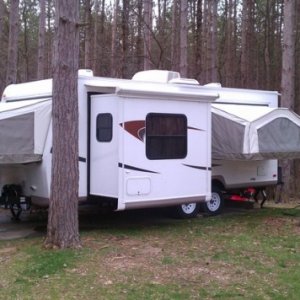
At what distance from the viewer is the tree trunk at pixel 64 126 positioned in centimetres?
778

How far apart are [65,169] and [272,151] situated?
187 inches

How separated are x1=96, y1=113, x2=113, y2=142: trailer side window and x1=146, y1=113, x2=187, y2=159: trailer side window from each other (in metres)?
0.65

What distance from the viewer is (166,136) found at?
382 inches

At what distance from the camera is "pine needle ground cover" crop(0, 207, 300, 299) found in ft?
20.0

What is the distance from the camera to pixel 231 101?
38.6 feet

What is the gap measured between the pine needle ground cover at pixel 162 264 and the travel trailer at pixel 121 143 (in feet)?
2.36

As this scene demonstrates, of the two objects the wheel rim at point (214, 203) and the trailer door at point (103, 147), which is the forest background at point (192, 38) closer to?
the wheel rim at point (214, 203)

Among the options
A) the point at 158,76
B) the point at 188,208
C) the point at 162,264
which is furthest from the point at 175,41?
the point at 162,264

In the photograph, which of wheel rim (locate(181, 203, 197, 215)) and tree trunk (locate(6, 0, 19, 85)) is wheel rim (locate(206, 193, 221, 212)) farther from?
tree trunk (locate(6, 0, 19, 85))

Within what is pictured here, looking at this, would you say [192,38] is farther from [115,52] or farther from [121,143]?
[121,143]

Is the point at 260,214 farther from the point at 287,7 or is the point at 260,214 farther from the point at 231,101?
the point at 287,7

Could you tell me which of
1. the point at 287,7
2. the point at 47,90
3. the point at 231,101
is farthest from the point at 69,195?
the point at 287,7

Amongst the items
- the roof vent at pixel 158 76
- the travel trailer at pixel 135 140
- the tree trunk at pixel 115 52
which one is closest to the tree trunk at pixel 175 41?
the tree trunk at pixel 115 52

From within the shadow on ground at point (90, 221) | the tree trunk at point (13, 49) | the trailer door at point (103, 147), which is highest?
the tree trunk at point (13, 49)
